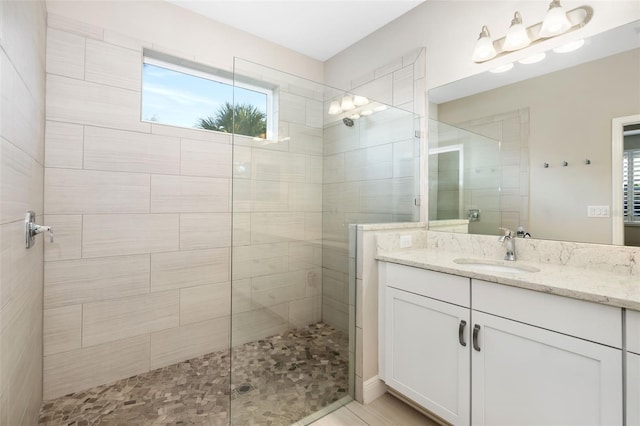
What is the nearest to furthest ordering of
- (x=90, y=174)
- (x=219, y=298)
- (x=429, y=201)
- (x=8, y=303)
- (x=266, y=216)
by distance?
(x=8, y=303) → (x=266, y=216) → (x=90, y=174) → (x=429, y=201) → (x=219, y=298)

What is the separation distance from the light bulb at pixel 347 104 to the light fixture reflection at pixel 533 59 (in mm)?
1000

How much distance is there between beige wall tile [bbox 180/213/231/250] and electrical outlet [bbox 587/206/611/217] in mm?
2273

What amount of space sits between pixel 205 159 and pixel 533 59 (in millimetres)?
2225

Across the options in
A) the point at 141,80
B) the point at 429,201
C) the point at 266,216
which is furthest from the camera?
the point at 429,201

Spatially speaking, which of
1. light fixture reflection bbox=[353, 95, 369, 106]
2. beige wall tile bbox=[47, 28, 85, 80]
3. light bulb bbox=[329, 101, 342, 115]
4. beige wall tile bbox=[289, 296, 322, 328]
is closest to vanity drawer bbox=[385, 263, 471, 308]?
beige wall tile bbox=[289, 296, 322, 328]

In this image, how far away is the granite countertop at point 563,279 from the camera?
0.99 m

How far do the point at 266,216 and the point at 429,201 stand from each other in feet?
4.13

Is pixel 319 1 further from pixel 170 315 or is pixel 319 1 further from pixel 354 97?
pixel 170 315

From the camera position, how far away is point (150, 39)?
6.76 feet

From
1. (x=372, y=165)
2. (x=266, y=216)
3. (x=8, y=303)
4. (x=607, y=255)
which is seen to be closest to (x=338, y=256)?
(x=266, y=216)

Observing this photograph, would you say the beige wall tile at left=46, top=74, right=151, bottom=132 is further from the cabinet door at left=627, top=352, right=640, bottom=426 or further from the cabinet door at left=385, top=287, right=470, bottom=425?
the cabinet door at left=627, top=352, right=640, bottom=426

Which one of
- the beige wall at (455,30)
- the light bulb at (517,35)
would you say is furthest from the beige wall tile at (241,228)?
the light bulb at (517,35)

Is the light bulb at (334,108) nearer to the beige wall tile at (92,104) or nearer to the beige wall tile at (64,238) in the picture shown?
the beige wall tile at (92,104)

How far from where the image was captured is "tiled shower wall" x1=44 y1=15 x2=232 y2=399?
5.82ft
